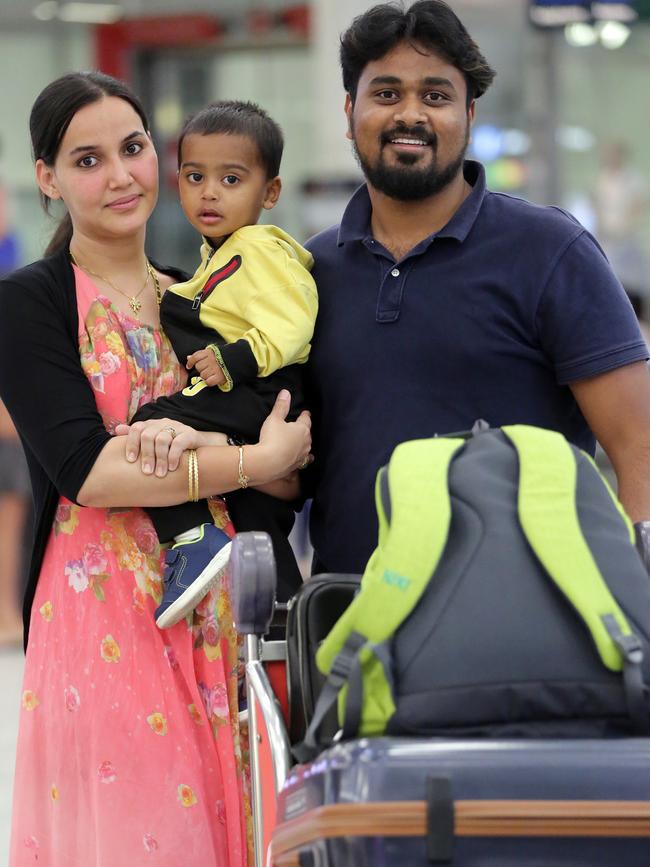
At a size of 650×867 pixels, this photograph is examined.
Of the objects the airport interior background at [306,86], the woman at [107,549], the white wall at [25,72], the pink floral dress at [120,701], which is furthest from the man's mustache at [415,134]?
the white wall at [25,72]

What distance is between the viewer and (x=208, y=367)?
295 centimetres

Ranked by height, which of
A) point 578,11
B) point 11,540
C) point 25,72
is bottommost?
point 11,540

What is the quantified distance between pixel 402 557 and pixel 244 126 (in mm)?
1340

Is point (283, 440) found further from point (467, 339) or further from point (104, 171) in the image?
point (104, 171)

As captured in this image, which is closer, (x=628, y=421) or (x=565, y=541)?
(x=565, y=541)

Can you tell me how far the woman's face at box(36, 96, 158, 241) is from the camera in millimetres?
3000

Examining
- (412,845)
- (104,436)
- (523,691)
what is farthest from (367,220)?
(412,845)

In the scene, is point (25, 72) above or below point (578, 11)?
above

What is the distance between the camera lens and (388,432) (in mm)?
2943

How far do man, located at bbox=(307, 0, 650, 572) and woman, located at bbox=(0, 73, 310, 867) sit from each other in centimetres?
17

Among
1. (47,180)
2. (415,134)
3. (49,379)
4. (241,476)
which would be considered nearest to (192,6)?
(47,180)

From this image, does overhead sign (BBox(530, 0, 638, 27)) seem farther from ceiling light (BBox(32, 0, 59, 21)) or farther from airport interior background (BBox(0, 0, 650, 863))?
ceiling light (BBox(32, 0, 59, 21))

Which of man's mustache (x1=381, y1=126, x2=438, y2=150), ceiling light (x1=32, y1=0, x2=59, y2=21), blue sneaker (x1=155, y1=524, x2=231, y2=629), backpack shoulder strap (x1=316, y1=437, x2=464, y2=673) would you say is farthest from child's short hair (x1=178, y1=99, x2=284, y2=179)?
ceiling light (x1=32, y1=0, x2=59, y2=21)

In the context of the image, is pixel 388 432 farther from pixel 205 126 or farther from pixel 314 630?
pixel 205 126
